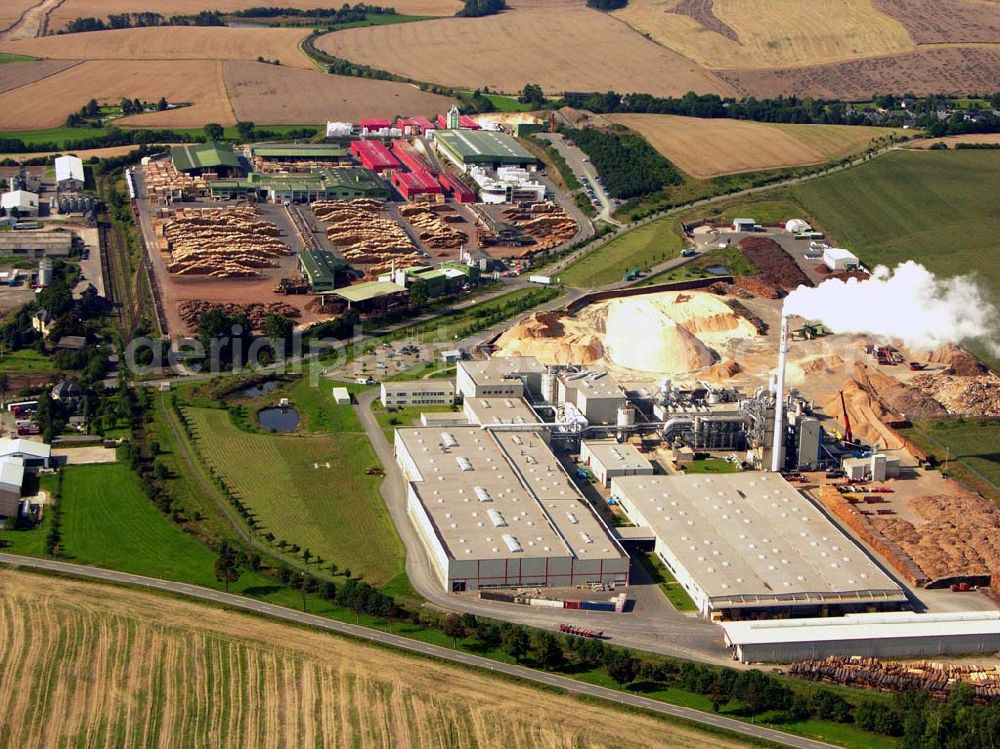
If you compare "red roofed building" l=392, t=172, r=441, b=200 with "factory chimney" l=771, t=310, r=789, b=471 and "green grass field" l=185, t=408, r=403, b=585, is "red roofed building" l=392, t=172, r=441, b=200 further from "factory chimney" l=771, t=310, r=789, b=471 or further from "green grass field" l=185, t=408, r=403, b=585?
"factory chimney" l=771, t=310, r=789, b=471

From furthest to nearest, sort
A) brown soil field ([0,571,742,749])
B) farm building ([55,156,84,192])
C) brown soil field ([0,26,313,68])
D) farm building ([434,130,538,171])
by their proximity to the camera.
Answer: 1. brown soil field ([0,26,313,68])
2. farm building ([434,130,538,171])
3. farm building ([55,156,84,192])
4. brown soil field ([0,571,742,749])

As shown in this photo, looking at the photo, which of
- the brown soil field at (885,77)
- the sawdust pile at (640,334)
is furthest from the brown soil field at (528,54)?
the sawdust pile at (640,334)

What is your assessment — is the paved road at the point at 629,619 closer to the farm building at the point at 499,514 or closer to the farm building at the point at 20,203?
the farm building at the point at 499,514

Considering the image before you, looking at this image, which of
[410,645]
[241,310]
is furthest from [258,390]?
[410,645]

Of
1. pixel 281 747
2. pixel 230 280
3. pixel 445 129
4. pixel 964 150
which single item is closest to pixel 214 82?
pixel 445 129

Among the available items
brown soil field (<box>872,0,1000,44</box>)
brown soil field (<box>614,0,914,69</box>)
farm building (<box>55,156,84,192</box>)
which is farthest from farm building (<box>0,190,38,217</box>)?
brown soil field (<box>872,0,1000,44</box>)

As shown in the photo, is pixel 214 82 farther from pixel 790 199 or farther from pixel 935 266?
pixel 935 266
